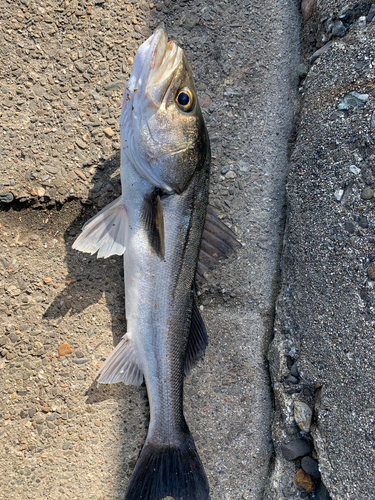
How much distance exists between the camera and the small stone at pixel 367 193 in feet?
6.41

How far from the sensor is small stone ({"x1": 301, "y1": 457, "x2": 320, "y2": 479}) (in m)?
2.09

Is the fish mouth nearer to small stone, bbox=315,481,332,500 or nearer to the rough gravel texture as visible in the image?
the rough gravel texture

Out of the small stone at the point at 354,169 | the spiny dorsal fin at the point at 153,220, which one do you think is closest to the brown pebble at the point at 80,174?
the spiny dorsal fin at the point at 153,220

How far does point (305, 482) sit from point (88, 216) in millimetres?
2066

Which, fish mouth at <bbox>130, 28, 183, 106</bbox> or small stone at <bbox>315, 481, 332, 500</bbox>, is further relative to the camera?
small stone at <bbox>315, 481, 332, 500</bbox>

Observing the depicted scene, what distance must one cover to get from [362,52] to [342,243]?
3.61ft

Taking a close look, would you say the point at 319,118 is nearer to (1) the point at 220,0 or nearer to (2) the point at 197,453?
(1) the point at 220,0

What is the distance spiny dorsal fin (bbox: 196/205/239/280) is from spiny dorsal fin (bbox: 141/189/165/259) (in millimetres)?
284

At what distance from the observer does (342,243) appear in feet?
6.66

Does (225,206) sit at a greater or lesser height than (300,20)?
lesser

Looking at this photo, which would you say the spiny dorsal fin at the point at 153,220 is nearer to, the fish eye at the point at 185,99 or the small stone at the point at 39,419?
the fish eye at the point at 185,99

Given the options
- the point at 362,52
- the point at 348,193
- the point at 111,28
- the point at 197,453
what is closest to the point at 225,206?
the point at 348,193

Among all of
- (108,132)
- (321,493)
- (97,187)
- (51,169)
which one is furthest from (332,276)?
(51,169)

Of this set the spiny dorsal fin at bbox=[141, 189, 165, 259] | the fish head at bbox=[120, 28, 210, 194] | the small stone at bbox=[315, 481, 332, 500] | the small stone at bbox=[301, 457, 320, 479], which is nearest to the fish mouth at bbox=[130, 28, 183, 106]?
the fish head at bbox=[120, 28, 210, 194]
